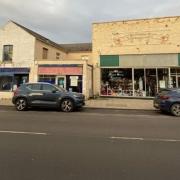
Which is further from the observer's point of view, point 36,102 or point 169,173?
point 36,102

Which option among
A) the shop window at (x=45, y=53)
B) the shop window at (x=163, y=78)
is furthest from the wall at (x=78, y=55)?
the shop window at (x=163, y=78)

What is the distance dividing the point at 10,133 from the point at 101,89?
1684 centimetres

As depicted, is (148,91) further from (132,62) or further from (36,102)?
(36,102)

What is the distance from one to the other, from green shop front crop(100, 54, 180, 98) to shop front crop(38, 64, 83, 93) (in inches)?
112

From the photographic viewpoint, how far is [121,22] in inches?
952

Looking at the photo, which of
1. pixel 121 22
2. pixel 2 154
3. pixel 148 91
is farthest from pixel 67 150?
pixel 121 22

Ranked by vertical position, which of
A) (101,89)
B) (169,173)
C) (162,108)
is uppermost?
(101,89)

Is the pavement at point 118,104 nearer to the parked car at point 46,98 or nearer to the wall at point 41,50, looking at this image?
the parked car at point 46,98

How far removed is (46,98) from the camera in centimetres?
1536

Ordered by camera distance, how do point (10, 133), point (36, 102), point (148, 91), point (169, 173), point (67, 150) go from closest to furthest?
point (169, 173)
point (67, 150)
point (10, 133)
point (36, 102)
point (148, 91)

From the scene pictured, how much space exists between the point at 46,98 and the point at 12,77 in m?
9.92

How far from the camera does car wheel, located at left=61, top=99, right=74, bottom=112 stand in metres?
15.0

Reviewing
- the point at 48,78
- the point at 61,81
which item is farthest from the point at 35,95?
the point at 48,78

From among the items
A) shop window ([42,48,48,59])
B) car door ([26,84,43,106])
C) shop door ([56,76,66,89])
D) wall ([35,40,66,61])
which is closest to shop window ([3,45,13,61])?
wall ([35,40,66,61])
